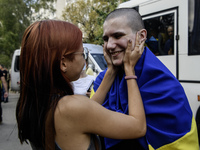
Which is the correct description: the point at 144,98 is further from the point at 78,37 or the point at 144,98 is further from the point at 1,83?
the point at 1,83

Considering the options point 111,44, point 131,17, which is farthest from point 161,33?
point 111,44

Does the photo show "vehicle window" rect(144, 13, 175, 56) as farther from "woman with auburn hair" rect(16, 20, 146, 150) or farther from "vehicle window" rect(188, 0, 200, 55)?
"woman with auburn hair" rect(16, 20, 146, 150)

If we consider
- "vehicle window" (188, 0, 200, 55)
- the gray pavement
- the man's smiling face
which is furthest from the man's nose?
"vehicle window" (188, 0, 200, 55)

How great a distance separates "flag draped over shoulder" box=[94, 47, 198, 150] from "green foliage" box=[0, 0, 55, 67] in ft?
80.3

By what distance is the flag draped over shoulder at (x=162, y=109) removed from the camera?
1.37 m

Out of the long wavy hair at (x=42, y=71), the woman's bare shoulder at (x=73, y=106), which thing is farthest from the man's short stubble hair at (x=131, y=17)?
the woman's bare shoulder at (x=73, y=106)

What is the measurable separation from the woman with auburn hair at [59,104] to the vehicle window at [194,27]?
11.3ft

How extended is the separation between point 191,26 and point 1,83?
6153 mm

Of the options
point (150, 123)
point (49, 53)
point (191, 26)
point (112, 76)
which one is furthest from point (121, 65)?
point (191, 26)

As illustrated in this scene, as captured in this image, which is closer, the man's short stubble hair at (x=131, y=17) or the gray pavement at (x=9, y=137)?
the man's short stubble hair at (x=131, y=17)

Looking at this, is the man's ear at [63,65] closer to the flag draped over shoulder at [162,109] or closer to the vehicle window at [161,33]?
the flag draped over shoulder at [162,109]

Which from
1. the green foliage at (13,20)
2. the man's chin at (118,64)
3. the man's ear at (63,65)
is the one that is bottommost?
the man's chin at (118,64)

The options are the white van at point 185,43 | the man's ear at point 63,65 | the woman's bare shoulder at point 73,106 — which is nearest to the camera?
the woman's bare shoulder at point 73,106

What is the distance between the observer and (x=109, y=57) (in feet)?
6.06
